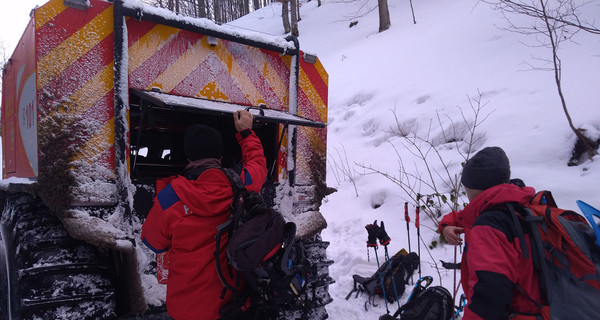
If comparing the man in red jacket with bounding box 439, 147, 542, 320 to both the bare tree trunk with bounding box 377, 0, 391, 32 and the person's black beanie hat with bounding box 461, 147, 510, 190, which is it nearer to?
the person's black beanie hat with bounding box 461, 147, 510, 190

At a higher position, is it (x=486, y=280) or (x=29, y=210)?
(x=29, y=210)

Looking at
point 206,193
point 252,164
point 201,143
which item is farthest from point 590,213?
point 201,143

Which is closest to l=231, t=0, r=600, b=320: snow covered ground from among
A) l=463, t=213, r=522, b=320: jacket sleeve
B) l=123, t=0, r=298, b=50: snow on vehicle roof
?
l=463, t=213, r=522, b=320: jacket sleeve

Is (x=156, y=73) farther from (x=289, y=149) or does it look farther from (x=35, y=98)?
(x=289, y=149)

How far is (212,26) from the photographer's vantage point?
2346mm

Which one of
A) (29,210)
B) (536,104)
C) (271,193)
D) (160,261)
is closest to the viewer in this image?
(29,210)

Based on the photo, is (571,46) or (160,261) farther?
(571,46)

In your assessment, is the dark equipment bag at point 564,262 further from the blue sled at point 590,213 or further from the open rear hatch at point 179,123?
the open rear hatch at point 179,123

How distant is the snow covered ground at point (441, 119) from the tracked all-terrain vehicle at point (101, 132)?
212 cm

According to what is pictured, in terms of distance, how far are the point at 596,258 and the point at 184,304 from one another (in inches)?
74.8

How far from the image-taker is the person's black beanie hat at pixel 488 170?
188 cm

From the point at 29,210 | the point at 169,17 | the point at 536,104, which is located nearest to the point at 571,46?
the point at 536,104

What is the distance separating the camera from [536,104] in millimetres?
5414

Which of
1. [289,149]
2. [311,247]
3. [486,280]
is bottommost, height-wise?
[311,247]
